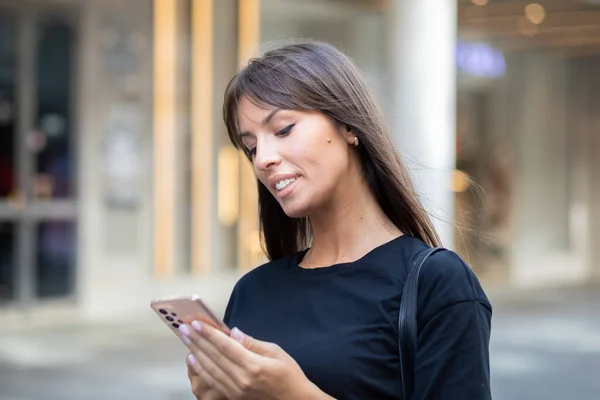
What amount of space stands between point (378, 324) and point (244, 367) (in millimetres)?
284

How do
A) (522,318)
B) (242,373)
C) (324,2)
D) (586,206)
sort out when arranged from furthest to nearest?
(586,206) → (324,2) → (522,318) → (242,373)

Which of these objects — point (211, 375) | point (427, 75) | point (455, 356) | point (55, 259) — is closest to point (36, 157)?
point (55, 259)

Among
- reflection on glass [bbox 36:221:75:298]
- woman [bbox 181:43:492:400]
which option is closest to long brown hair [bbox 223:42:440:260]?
woman [bbox 181:43:492:400]

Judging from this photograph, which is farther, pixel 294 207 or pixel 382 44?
pixel 382 44

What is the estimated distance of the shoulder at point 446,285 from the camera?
1.94m

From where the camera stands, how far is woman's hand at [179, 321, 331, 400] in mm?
1876

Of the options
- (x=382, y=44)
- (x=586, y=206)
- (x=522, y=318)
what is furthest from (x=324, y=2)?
(x=586, y=206)

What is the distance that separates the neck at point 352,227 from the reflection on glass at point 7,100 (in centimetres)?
1042

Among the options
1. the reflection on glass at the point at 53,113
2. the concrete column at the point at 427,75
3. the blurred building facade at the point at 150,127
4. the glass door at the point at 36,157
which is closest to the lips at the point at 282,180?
the blurred building facade at the point at 150,127

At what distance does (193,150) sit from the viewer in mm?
14023

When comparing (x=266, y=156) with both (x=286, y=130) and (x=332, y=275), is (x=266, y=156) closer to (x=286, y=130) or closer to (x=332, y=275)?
(x=286, y=130)

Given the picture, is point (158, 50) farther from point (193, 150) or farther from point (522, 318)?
point (522, 318)

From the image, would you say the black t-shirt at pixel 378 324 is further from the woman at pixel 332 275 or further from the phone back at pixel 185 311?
the phone back at pixel 185 311

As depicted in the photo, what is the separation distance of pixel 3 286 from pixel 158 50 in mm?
3387
